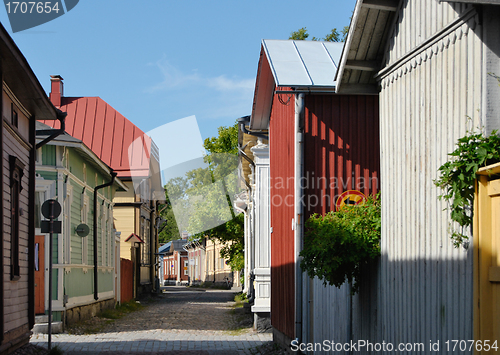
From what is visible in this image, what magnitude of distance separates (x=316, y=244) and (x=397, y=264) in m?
0.98

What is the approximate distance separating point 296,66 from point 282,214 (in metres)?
2.66

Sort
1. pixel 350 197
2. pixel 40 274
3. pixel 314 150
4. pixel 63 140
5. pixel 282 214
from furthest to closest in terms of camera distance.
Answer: pixel 63 140 < pixel 40 274 < pixel 282 214 < pixel 314 150 < pixel 350 197

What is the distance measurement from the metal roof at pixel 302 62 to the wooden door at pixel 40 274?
707 cm

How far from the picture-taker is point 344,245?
6.50 m

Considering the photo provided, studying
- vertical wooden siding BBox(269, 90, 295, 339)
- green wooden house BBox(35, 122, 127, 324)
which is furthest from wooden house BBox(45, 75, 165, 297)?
vertical wooden siding BBox(269, 90, 295, 339)

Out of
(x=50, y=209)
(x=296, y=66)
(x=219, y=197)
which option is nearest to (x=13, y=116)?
(x=50, y=209)

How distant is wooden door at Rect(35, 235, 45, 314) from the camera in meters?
13.6

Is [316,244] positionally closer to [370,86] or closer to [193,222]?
[370,86]

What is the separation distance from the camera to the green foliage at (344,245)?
647cm

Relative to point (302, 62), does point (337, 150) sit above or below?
below

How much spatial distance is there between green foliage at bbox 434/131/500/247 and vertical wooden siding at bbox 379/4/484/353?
0.74ft

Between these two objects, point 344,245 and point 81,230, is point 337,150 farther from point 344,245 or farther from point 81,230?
point 81,230

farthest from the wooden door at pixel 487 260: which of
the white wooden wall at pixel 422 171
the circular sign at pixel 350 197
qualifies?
the circular sign at pixel 350 197

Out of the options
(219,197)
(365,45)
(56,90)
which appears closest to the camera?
(365,45)
